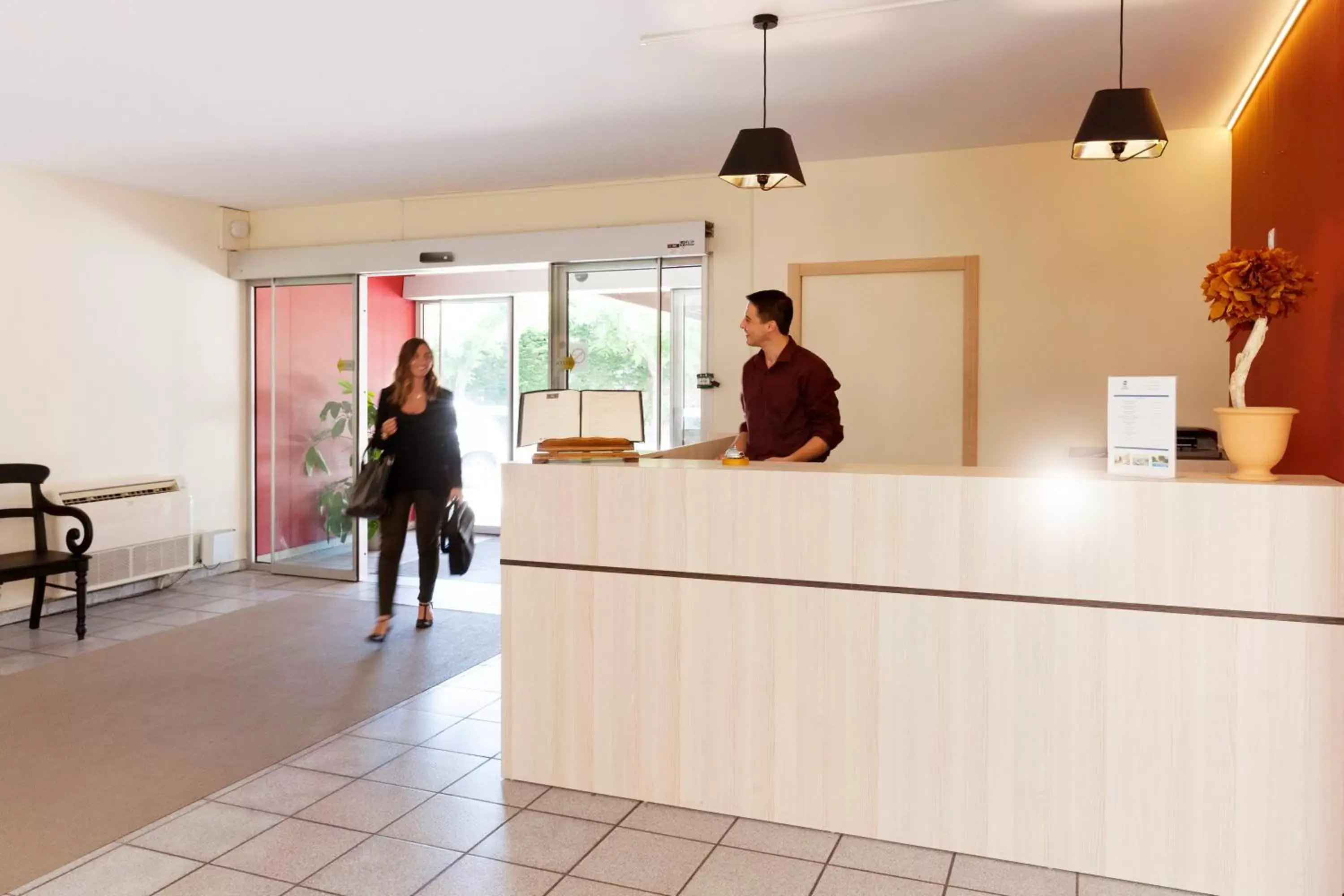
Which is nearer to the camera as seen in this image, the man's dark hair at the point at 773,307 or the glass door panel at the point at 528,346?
the man's dark hair at the point at 773,307

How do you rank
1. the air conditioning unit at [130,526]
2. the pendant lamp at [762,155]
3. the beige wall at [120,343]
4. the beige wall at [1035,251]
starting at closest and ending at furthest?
the pendant lamp at [762,155], the beige wall at [1035,251], the beige wall at [120,343], the air conditioning unit at [130,526]

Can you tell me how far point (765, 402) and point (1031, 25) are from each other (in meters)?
1.84

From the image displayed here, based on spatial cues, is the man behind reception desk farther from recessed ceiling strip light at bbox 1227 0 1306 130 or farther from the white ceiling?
recessed ceiling strip light at bbox 1227 0 1306 130

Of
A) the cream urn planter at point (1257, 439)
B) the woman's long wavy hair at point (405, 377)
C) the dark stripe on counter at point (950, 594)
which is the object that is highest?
the woman's long wavy hair at point (405, 377)

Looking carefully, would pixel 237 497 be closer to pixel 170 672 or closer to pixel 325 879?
pixel 170 672

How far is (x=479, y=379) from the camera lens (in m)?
9.91

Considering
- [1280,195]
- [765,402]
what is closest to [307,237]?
[765,402]

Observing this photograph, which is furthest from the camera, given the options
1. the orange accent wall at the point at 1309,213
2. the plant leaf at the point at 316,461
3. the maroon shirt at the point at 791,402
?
the plant leaf at the point at 316,461

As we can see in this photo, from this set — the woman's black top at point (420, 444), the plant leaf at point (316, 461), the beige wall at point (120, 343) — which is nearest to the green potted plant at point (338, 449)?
the plant leaf at point (316, 461)

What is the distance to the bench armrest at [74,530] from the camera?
5852 millimetres

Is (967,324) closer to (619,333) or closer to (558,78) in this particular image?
(619,333)

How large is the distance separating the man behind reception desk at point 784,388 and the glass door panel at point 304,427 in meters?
4.15

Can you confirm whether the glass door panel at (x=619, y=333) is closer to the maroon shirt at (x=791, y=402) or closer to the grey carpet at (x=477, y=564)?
the grey carpet at (x=477, y=564)

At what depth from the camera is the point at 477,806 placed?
129 inches
